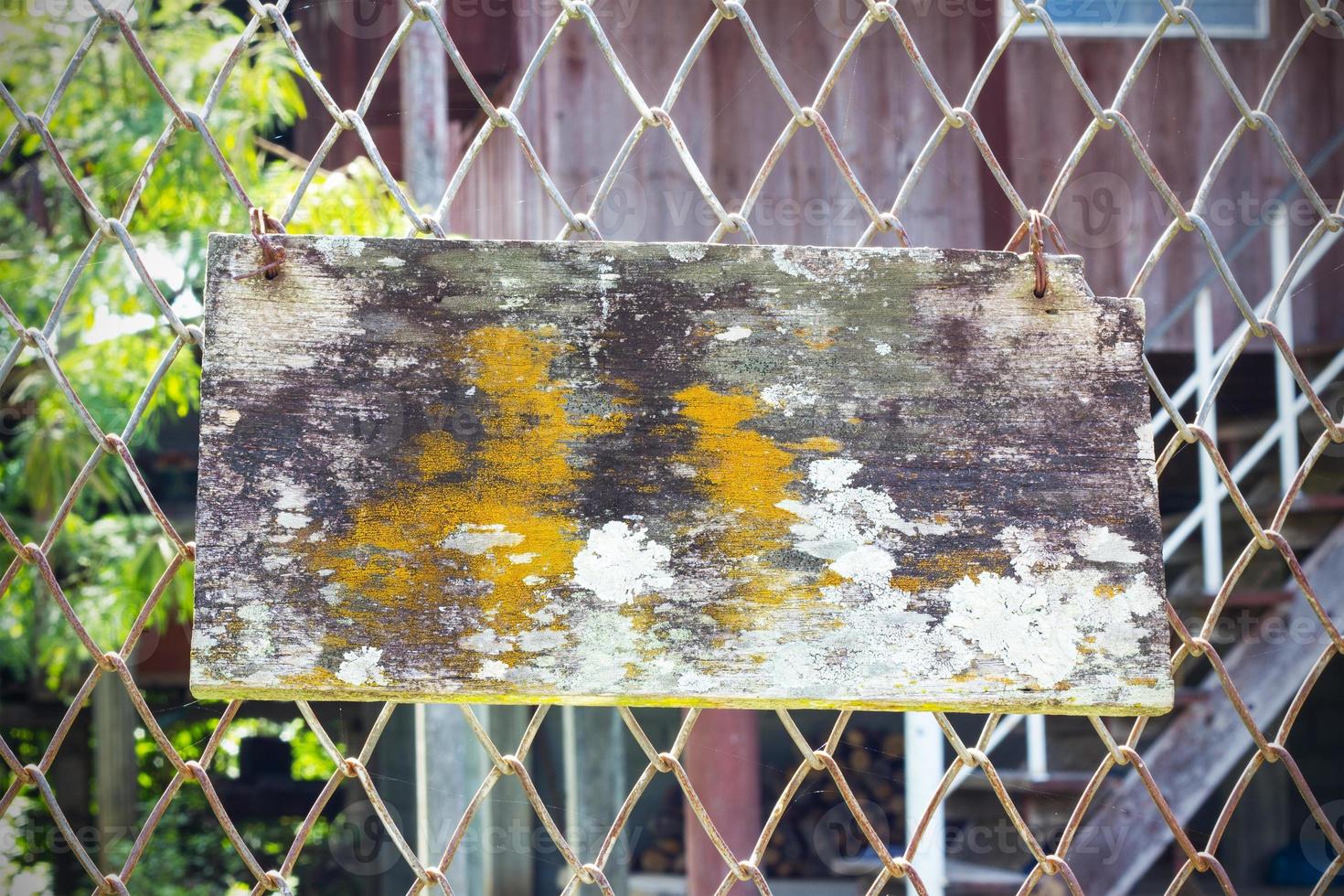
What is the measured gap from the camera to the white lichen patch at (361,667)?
88cm

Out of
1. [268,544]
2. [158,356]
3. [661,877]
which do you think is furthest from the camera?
[661,877]

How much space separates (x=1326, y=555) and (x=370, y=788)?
12.2 ft

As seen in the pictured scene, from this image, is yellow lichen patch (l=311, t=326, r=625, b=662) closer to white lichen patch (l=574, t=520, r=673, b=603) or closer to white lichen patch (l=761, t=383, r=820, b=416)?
white lichen patch (l=574, t=520, r=673, b=603)

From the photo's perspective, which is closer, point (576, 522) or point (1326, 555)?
point (576, 522)

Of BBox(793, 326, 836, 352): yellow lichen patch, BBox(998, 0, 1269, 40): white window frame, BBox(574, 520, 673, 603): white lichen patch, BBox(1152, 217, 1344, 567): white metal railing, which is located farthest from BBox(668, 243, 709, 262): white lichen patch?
BBox(998, 0, 1269, 40): white window frame

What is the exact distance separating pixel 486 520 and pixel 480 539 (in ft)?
0.05

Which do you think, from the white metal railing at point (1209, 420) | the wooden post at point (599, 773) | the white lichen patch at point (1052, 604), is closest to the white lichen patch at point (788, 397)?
the white lichen patch at point (1052, 604)

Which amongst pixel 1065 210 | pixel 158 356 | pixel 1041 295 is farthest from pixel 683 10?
pixel 1041 295

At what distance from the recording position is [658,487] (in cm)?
90

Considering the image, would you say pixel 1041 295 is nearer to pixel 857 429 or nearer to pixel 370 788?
pixel 857 429

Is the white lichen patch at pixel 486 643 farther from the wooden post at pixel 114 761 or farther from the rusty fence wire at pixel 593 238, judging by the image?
the wooden post at pixel 114 761

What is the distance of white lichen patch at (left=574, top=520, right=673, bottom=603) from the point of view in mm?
892

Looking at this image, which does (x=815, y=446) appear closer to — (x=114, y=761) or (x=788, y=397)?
(x=788, y=397)

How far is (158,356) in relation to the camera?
11.2 feet
